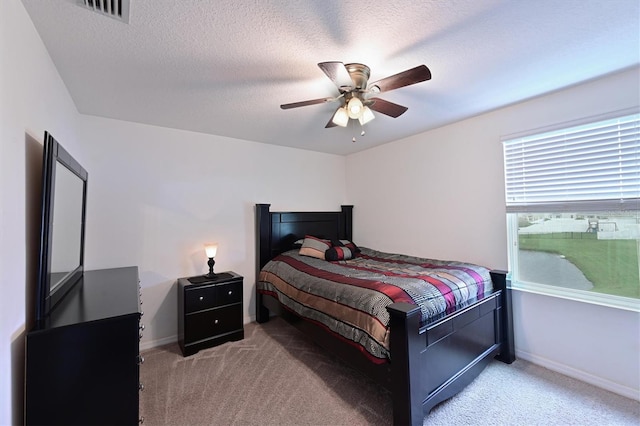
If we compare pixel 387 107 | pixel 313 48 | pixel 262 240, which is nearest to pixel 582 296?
pixel 387 107

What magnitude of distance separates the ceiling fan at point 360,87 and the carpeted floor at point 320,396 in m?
2.10

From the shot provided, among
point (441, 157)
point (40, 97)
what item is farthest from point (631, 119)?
point (40, 97)

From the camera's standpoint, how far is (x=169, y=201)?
9.99 feet

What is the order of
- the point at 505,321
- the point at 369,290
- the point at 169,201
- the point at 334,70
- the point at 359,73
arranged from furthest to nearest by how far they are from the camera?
1. the point at 169,201
2. the point at 505,321
3. the point at 369,290
4. the point at 359,73
5. the point at 334,70

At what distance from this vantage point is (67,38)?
4.99 feet

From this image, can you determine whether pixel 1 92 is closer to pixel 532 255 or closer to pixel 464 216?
pixel 464 216

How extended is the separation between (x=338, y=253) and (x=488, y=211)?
1.72 m

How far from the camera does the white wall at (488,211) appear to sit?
2082mm

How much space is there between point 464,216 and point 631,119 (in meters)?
1.42

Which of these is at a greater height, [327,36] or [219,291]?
[327,36]

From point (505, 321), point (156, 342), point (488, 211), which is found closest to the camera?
point (505, 321)

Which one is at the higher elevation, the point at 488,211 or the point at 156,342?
the point at 488,211

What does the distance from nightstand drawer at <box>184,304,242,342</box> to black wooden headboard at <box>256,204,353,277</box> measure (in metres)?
0.70

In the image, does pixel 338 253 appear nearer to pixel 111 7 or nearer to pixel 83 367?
pixel 83 367
